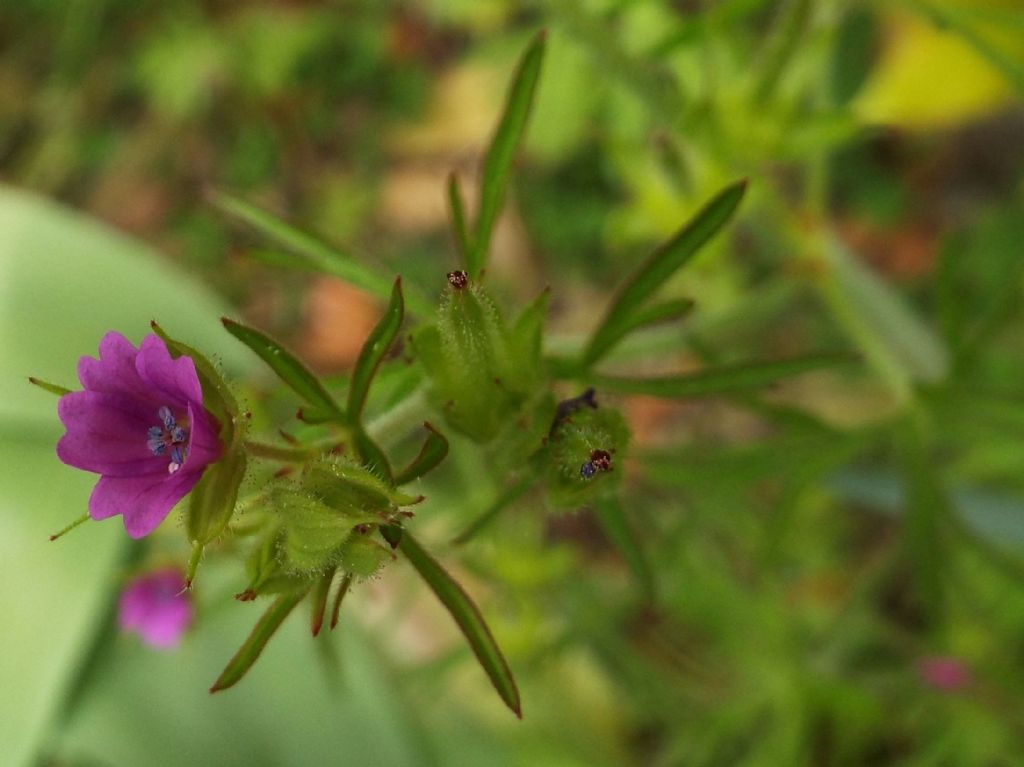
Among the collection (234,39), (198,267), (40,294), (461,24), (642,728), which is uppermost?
(461,24)

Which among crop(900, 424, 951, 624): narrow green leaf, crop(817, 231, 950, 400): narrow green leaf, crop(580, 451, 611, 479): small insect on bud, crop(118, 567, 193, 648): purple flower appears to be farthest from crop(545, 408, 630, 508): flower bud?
crop(118, 567, 193, 648): purple flower

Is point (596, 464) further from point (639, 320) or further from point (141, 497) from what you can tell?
point (141, 497)

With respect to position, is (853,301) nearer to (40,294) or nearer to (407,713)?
(407,713)

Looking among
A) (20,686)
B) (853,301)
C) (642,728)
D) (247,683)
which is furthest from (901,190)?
(20,686)

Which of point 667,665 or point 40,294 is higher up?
point 40,294

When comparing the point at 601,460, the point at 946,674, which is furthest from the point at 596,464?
the point at 946,674

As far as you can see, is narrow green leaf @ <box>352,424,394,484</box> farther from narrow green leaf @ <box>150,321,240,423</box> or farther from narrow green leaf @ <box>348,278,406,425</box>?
narrow green leaf @ <box>150,321,240,423</box>
